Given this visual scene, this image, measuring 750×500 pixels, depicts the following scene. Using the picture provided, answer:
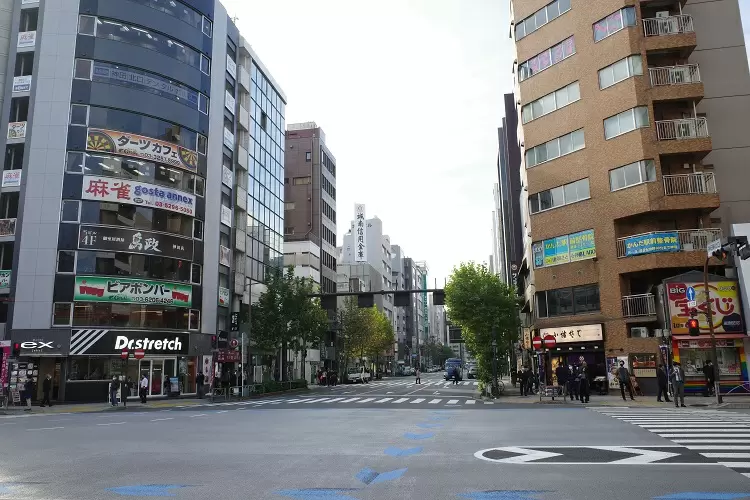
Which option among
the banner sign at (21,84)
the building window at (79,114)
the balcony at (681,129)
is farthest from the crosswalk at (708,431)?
the banner sign at (21,84)

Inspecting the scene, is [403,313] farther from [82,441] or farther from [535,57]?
[82,441]

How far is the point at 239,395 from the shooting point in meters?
39.6

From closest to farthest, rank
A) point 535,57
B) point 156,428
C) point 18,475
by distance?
point 18,475
point 156,428
point 535,57

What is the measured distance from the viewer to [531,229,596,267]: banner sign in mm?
35812

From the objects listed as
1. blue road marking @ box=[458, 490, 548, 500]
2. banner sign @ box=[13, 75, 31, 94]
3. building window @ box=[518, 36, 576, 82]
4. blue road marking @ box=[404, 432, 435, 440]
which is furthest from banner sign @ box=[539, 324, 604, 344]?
banner sign @ box=[13, 75, 31, 94]

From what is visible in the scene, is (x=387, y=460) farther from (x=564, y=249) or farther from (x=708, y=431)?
(x=564, y=249)

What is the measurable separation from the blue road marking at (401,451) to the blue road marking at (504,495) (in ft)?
12.1

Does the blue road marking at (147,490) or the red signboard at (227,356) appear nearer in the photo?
the blue road marking at (147,490)

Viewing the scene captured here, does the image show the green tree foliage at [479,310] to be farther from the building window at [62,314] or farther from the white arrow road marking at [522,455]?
the white arrow road marking at [522,455]

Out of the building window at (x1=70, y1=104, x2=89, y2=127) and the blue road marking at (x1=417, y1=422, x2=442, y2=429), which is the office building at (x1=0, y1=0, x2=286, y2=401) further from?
the blue road marking at (x1=417, y1=422, x2=442, y2=429)

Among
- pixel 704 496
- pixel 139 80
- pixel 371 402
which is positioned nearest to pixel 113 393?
pixel 371 402

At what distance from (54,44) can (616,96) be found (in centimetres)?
3747

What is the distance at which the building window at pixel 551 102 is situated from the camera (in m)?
37.9

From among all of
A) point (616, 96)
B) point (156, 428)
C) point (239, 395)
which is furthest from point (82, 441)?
point (616, 96)
